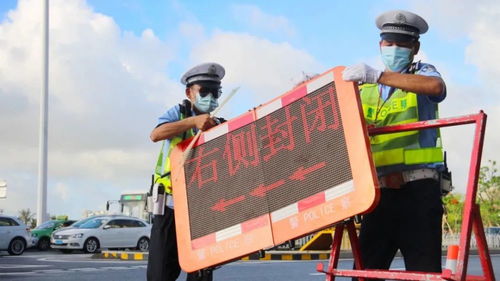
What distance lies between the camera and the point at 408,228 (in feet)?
12.7

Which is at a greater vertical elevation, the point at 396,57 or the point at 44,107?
the point at 44,107

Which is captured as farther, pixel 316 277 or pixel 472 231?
pixel 316 277

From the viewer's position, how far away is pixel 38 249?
31.4 meters

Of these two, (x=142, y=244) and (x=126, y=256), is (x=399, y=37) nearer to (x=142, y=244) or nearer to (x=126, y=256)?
(x=126, y=256)

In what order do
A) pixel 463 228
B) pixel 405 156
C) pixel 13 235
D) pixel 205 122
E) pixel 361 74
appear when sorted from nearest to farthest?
pixel 463 228 < pixel 361 74 < pixel 405 156 < pixel 205 122 < pixel 13 235

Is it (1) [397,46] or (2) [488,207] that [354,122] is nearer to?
(1) [397,46]

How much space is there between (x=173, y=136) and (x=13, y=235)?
22.3 metres

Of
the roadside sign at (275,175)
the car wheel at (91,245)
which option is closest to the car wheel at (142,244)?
the car wheel at (91,245)

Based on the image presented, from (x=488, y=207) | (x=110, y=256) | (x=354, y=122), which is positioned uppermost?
(x=488, y=207)

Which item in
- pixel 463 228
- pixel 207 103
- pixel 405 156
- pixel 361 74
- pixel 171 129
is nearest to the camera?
pixel 463 228

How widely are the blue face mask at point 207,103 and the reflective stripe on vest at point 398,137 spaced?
108 centimetres

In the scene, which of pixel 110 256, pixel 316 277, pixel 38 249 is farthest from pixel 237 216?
pixel 38 249

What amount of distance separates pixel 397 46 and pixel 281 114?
692 millimetres

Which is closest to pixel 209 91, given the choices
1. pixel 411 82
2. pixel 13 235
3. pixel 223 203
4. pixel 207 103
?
pixel 207 103
